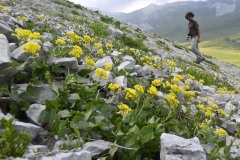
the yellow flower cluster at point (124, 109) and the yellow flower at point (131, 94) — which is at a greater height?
the yellow flower at point (131, 94)

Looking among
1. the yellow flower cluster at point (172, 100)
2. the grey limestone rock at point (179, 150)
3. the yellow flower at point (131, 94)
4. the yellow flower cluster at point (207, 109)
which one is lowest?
the yellow flower cluster at point (207, 109)

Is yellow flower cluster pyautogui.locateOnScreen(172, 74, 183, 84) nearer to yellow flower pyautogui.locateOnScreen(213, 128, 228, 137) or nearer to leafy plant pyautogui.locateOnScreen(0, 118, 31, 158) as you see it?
yellow flower pyautogui.locateOnScreen(213, 128, 228, 137)

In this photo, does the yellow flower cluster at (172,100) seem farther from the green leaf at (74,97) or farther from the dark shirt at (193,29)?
the dark shirt at (193,29)

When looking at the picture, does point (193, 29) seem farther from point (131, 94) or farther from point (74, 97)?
point (74, 97)

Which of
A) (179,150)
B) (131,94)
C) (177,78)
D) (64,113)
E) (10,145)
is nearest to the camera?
(10,145)

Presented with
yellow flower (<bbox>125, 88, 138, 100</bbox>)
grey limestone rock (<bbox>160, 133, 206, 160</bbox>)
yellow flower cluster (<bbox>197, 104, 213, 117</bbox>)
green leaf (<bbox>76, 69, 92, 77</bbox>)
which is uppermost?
green leaf (<bbox>76, 69, 92, 77</bbox>)

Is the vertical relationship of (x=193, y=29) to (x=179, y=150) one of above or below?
above

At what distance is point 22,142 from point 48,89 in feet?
6.56

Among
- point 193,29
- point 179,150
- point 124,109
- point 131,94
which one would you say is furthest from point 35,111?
point 193,29

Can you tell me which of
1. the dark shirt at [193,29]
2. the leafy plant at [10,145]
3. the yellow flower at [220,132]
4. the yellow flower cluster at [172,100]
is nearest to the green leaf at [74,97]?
the yellow flower cluster at [172,100]

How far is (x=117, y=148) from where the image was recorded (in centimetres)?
451

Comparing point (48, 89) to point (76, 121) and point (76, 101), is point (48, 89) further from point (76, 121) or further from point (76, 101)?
point (76, 121)

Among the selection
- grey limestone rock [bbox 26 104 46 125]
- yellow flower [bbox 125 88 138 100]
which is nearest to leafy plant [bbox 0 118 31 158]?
grey limestone rock [bbox 26 104 46 125]

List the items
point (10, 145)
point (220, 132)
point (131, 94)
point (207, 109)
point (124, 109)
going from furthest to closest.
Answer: point (207, 109) < point (131, 94) < point (220, 132) < point (124, 109) < point (10, 145)
